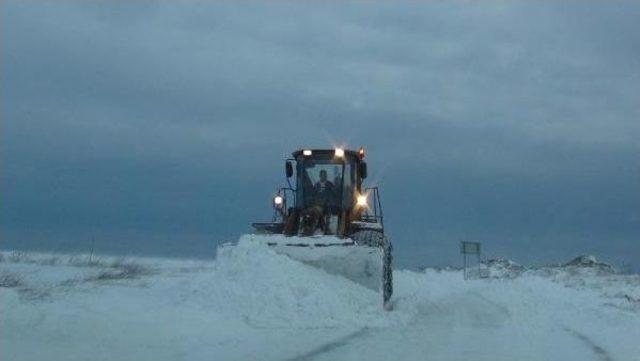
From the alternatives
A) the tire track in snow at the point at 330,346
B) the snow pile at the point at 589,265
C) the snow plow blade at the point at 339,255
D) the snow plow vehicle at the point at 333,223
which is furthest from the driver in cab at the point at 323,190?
the snow pile at the point at 589,265

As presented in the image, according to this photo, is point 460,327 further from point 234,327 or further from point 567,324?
point 234,327

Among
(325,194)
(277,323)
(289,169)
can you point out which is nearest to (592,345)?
(277,323)

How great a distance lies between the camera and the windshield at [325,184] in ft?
76.6

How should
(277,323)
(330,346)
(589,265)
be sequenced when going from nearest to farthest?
(330,346)
(277,323)
(589,265)

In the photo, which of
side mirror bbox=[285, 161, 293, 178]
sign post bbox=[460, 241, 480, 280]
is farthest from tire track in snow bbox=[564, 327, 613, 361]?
sign post bbox=[460, 241, 480, 280]

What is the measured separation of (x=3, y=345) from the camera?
1096cm

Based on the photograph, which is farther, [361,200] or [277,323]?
[361,200]

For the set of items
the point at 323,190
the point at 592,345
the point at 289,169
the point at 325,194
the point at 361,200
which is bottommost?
the point at 592,345

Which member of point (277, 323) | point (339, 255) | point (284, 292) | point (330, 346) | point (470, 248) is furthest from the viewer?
point (470, 248)

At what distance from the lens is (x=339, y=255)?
19.0m

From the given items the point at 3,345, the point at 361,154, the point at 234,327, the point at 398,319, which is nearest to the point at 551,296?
the point at 361,154

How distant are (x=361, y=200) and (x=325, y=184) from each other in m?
1.15

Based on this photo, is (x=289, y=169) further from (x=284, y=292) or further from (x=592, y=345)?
(x=592, y=345)

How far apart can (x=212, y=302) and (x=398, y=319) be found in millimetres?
3960
